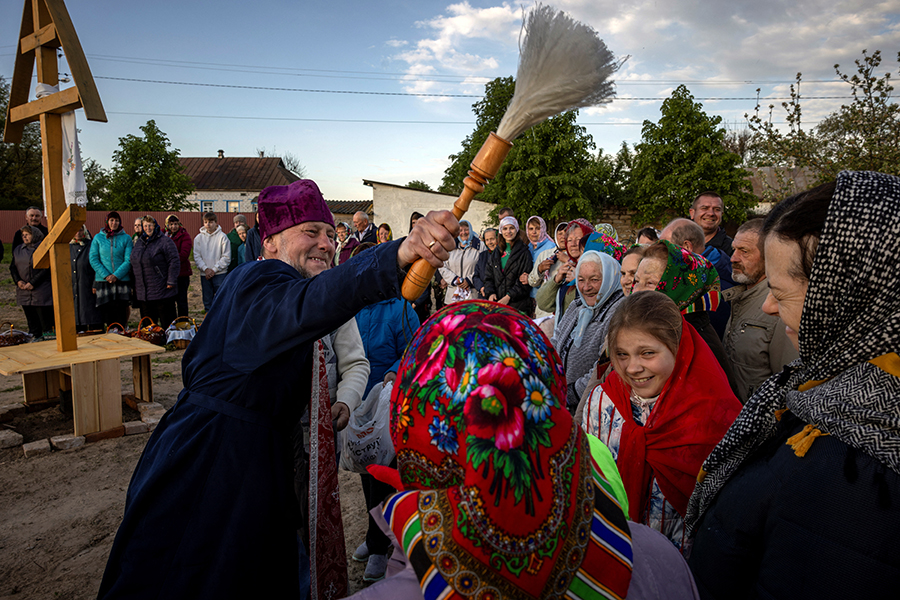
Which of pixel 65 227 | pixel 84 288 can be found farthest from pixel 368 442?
pixel 84 288

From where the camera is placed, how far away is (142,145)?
2781 centimetres

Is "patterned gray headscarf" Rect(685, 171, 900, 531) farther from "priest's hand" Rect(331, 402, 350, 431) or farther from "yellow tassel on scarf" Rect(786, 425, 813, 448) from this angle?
"priest's hand" Rect(331, 402, 350, 431)

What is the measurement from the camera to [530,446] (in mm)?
875

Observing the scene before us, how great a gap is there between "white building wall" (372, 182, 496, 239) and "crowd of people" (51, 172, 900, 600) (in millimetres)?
22436

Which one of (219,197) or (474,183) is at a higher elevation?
(219,197)

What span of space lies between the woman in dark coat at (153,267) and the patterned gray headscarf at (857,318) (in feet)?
30.5

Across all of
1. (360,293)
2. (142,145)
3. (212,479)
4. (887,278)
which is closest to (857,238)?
(887,278)

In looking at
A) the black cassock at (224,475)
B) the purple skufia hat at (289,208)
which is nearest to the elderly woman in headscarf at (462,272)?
the purple skufia hat at (289,208)

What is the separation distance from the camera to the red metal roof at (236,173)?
1745 inches

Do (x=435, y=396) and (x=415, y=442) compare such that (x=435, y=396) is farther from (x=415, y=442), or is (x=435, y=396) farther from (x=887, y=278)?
(x=887, y=278)

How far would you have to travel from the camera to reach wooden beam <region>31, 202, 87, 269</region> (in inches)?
168

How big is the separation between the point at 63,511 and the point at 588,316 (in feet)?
13.6

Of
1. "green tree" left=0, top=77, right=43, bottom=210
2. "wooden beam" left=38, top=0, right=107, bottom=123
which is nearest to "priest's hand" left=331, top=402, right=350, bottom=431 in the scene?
"wooden beam" left=38, top=0, right=107, bottom=123

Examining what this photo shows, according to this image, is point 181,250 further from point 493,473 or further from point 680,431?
point 493,473
